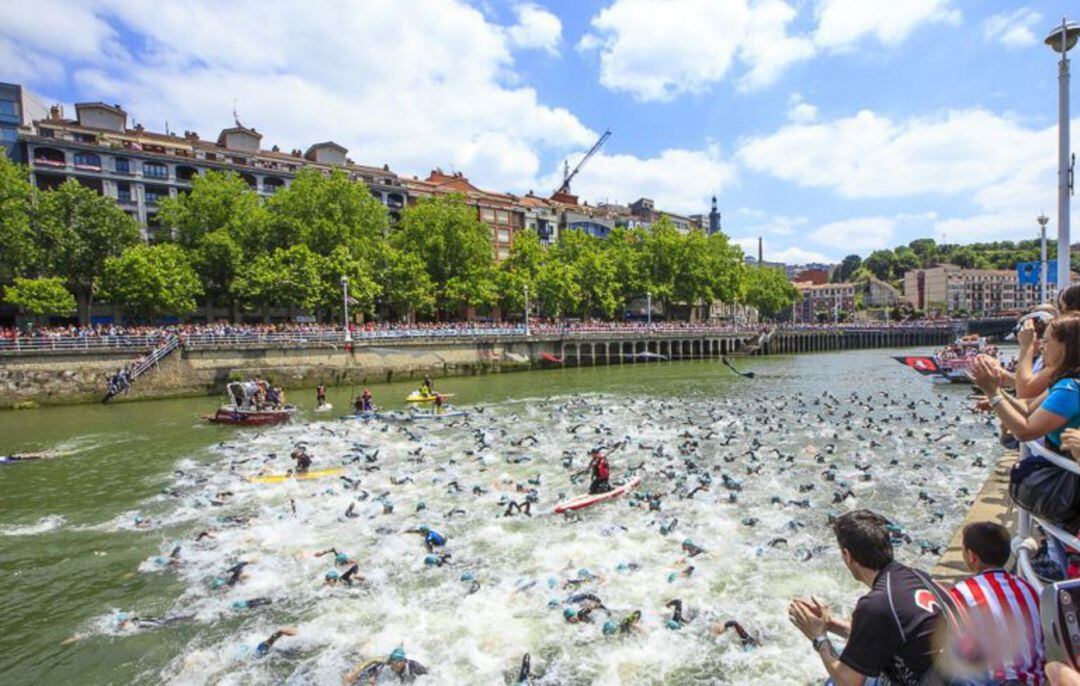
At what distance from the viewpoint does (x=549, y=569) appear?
494 inches

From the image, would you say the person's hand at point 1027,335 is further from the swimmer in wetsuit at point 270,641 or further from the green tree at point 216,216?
the green tree at point 216,216

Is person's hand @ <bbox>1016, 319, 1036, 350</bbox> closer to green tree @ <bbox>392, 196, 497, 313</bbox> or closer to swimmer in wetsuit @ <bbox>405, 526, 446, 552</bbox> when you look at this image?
swimmer in wetsuit @ <bbox>405, 526, 446, 552</bbox>

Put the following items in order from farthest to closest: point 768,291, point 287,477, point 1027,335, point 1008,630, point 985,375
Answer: point 768,291, point 287,477, point 1027,335, point 985,375, point 1008,630

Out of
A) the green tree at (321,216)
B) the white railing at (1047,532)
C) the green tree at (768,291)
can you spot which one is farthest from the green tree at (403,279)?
the green tree at (768,291)

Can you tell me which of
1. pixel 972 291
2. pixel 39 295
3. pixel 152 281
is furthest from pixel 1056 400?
pixel 972 291

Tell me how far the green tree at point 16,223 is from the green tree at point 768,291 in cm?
10282

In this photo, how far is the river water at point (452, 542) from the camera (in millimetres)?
9586

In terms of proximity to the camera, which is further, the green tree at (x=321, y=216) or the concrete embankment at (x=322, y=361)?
the green tree at (x=321, y=216)

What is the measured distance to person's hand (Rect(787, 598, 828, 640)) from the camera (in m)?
4.40

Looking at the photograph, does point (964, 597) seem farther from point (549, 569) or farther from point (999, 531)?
point (549, 569)

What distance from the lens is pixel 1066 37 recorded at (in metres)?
11.3

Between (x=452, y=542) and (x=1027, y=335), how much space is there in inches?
475

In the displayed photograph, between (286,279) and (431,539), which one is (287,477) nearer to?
(431,539)

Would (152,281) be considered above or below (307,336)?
above
